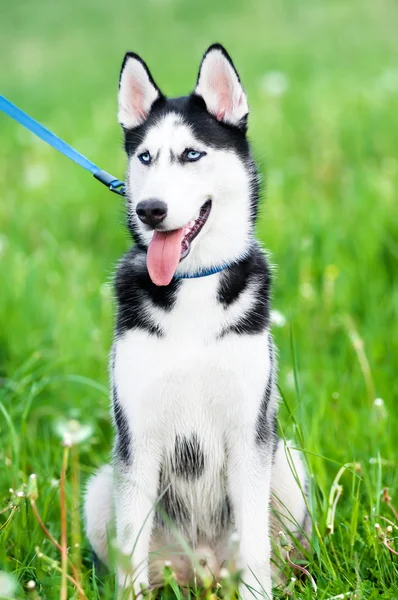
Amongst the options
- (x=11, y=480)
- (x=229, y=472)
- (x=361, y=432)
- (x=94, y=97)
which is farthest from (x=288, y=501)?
(x=94, y=97)

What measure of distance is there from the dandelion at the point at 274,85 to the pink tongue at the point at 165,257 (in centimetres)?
598

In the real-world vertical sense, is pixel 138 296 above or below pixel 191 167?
below

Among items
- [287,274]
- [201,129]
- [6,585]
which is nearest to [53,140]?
[201,129]

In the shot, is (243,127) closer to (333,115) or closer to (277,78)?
(333,115)

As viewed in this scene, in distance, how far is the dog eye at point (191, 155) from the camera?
112 inches

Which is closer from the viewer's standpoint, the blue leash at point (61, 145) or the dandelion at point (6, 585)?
the dandelion at point (6, 585)

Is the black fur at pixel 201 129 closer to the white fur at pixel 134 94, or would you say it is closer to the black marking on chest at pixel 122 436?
the white fur at pixel 134 94

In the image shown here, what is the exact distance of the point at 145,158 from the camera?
2893 mm

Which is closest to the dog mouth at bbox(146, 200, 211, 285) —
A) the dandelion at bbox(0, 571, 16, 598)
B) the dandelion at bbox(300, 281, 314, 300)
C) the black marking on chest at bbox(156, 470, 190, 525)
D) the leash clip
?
the leash clip

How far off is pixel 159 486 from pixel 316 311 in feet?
7.81

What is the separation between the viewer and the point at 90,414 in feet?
14.2

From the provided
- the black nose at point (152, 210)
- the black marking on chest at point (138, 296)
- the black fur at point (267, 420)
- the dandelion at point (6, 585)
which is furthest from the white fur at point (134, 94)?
the dandelion at point (6, 585)

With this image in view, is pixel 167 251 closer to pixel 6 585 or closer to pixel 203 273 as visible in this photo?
pixel 203 273

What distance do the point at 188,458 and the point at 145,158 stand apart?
3.63ft
